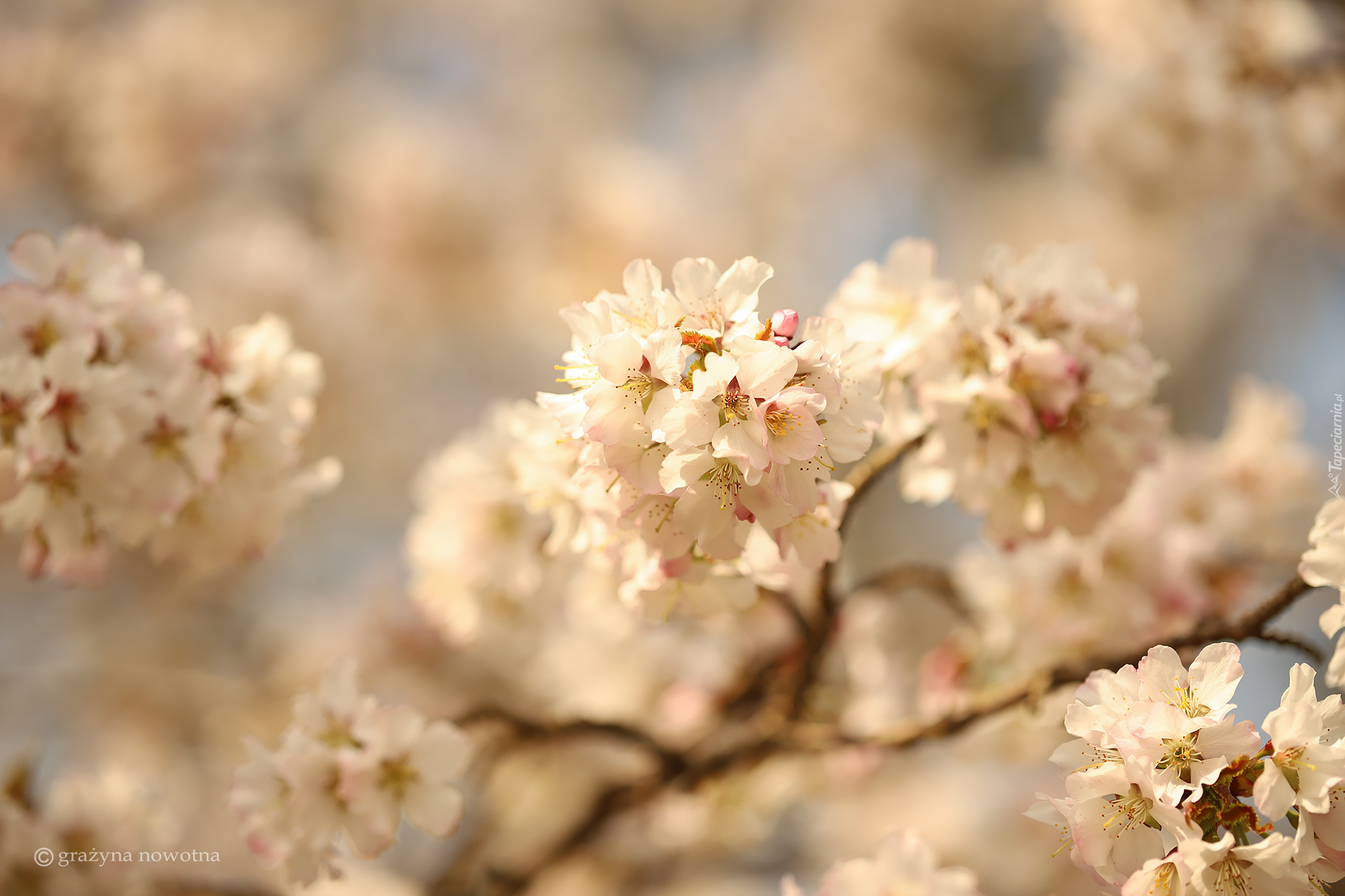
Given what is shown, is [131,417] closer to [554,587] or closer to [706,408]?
[554,587]

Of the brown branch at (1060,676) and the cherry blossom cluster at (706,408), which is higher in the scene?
the cherry blossom cluster at (706,408)

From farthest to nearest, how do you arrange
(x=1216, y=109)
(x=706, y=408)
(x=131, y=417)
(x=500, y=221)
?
(x=500, y=221) < (x=1216, y=109) < (x=131, y=417) < (x=706, y=408)

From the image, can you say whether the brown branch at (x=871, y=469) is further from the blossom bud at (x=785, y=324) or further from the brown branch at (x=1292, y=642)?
the brown branch at (x=1292, y=642)

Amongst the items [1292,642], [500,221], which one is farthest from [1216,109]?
[500,221]

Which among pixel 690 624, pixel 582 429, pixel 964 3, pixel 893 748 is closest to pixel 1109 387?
pixel 893 748
